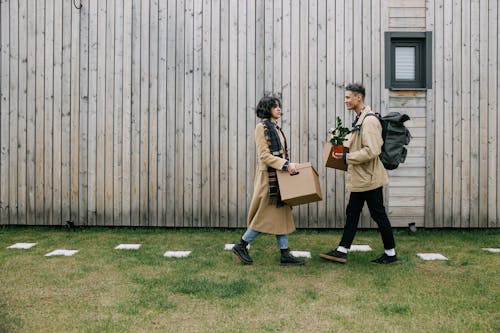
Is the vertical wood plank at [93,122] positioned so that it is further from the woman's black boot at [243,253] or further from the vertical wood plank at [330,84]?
the vertical wood plank at [330,84]

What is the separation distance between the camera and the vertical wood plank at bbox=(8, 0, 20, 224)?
7.10 m

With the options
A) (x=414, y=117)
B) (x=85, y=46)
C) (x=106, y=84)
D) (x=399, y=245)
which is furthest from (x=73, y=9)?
(x=399, y=245)

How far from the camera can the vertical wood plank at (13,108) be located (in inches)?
279

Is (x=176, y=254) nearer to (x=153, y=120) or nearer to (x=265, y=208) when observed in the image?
(x=265, y=208)

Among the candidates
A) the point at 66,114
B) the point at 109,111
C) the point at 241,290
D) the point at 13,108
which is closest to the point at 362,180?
the point at 241,290

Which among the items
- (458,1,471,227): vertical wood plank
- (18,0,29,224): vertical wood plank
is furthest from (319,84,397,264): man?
(18,0,29,224): vertical wood plank

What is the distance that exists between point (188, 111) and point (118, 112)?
1.01 meters

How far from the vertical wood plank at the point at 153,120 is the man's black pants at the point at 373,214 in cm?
303

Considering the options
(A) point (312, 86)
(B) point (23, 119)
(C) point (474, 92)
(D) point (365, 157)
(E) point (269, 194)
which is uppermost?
(A) point (312, 86)

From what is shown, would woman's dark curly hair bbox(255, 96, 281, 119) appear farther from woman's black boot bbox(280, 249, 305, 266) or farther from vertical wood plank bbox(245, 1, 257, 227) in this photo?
vertical wood plank bbox(245, 1, 257, 227)

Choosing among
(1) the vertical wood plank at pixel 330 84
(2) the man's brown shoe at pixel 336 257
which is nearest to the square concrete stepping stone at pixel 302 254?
(2) the man's brown shoe at pixel 336 257

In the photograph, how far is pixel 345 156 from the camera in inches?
194

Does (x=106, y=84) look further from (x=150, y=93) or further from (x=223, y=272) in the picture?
(x=223, y=272)

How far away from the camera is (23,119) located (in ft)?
23.3
